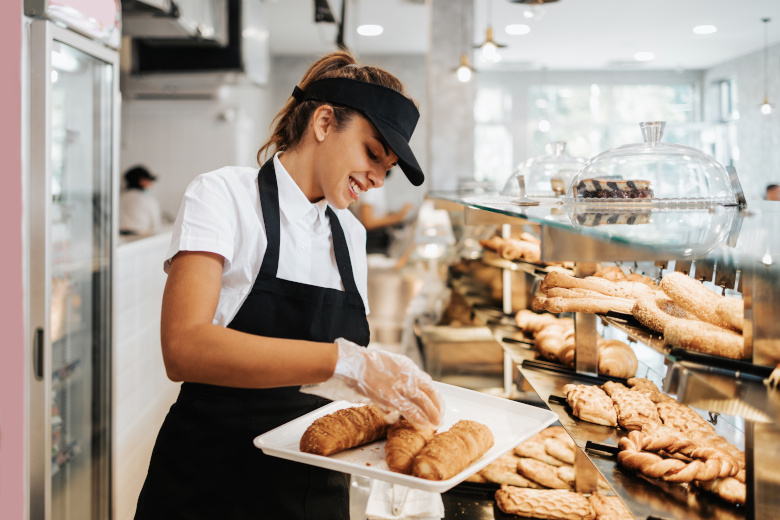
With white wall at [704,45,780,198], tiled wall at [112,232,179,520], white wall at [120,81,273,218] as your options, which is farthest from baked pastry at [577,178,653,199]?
white wall at [704,45,780,198]

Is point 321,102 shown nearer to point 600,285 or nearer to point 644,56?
point 600,285

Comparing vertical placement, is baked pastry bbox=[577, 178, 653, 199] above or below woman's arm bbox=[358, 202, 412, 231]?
below

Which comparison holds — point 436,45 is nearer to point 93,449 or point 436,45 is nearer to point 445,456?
point 93,449

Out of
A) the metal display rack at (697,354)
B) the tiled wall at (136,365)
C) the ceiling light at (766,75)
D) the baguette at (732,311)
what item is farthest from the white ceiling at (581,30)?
the baguette at (732,311)

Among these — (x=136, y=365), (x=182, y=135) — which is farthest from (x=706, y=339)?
(x=182, y=135)

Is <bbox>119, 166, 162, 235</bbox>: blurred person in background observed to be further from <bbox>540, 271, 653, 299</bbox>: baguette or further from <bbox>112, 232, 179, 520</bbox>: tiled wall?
<bbox>540, 271, 653, 299</bbox>: baguette

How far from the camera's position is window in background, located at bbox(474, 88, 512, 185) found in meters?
12.8

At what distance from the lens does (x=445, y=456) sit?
101 cm

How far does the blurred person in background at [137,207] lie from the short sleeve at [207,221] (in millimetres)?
5199

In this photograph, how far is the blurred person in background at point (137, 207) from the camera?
6199 mm

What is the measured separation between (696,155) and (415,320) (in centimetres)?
201

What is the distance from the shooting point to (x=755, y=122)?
1108cm

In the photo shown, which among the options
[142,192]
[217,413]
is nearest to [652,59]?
[142,192]

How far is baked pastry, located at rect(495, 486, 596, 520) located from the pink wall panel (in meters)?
1.49
